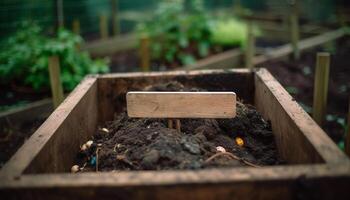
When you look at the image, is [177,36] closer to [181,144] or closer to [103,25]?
[103,25]

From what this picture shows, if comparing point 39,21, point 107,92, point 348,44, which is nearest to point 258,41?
point 348,44

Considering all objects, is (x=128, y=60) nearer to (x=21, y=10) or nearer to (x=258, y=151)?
(x=21, y=10)

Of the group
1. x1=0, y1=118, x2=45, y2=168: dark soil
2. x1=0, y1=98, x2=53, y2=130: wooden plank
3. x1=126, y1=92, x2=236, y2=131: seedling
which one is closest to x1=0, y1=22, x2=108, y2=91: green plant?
x1=0, y1=98, x2=53, y2=130: wooden plank

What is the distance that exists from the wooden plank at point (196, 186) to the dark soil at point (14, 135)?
2.68 meters

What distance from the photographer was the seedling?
2295 millimetres

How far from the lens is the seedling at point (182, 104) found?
2295 mm

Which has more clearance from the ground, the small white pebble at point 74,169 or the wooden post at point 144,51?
the wooden post at point 144,51

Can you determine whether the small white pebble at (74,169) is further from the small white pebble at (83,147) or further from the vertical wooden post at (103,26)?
the vertical wooden post at (103,26)

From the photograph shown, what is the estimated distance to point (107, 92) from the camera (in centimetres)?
340

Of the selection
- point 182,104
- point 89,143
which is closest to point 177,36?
point 89,143

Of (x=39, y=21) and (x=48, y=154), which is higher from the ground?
(x=39, y=21)

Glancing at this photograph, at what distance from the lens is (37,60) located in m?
4.95

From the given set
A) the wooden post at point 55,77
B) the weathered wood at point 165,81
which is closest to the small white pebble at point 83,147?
the weathered wood at point 165,81

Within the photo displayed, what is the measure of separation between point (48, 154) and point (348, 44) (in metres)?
6.52
